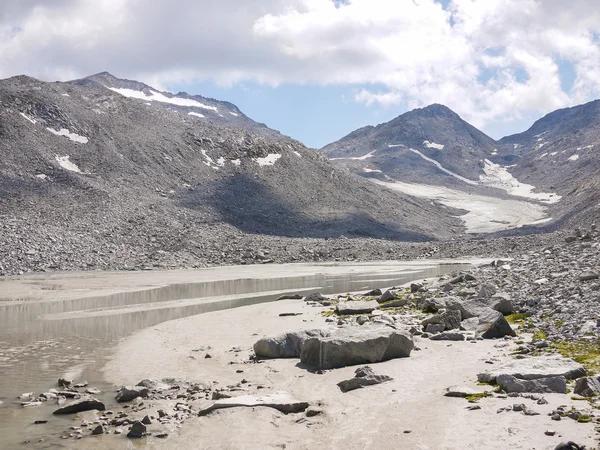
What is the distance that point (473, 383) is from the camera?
1412cm

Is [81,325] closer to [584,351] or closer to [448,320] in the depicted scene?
[448,320]

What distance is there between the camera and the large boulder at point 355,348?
1698 centimetres

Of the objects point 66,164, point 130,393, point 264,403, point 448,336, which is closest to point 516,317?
point 448,336

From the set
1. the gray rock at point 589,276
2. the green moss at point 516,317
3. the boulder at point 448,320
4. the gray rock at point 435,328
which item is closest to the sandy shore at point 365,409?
the gray rock at point 435,328

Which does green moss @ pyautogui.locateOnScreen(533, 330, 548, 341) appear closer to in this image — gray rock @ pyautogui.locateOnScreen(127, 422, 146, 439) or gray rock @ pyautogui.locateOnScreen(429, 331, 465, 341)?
gray rock @ pyautogui.locateOnScreen(429, 331, 465, 341)

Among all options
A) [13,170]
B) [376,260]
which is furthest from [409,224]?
[13,170]

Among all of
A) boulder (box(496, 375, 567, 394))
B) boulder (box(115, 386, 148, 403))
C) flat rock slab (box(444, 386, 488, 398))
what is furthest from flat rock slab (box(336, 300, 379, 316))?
boulder (box(496, 375, 567, 394))

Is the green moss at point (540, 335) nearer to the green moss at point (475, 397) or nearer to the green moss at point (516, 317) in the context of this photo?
the green moss at point (516, 317)

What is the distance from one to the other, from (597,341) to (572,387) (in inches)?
172

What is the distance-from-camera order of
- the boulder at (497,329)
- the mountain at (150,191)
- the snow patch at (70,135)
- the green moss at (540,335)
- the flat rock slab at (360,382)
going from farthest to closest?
the snow patch at (70,135), the mountain at (150,191), the boulder at (497,329), the green moss at (540,335), the flat rock slab at (360,382)

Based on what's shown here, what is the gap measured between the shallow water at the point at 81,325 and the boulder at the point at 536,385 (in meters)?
10.1

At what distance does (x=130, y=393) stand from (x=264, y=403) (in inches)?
158

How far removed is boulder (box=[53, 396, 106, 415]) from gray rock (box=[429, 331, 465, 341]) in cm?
1124

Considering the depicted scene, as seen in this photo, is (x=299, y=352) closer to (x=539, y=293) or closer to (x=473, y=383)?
(x=473, y=383)
